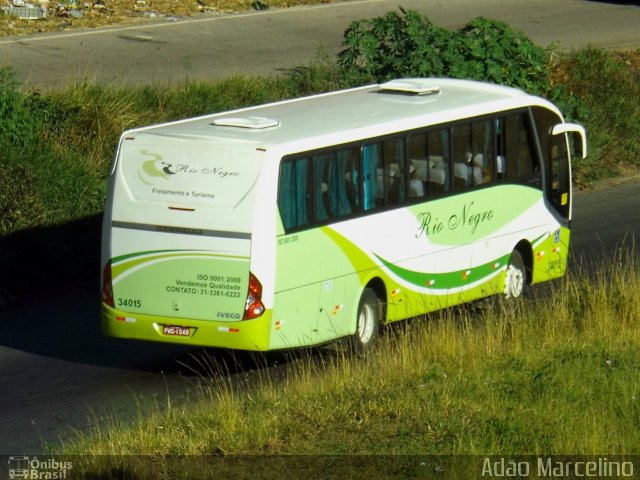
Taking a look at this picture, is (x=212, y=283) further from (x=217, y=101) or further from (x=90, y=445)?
(x=217, y=101)

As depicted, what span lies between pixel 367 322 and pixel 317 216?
151 centimetres

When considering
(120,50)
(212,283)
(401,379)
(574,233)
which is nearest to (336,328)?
(212,283)

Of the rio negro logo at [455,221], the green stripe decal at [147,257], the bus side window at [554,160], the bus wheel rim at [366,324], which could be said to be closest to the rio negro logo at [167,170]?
the green stripe decal at [147,257]

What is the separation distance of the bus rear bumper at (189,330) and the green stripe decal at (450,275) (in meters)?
1.94

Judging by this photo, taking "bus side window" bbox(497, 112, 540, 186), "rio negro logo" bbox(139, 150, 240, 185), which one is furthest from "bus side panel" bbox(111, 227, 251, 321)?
"bus side window" bbox(497, 112, 540, 186)

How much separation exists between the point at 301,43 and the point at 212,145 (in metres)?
16.5

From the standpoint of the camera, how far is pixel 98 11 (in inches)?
1201

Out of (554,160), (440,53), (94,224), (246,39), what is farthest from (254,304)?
(246,39)

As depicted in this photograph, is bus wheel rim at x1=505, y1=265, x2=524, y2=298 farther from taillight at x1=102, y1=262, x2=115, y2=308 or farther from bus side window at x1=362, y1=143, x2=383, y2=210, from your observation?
taillight at x1=102, y1=262, x2=115, y2=308

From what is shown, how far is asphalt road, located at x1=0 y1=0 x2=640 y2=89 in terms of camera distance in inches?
970

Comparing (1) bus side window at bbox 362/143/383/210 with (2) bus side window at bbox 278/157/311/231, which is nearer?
(2) bus side window at bbox 278/157/311/231

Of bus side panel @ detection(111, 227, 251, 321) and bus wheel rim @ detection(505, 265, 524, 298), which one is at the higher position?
bus side panel @ detection(111, 227, 251, 321)

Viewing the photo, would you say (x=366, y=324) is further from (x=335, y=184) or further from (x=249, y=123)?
(x=249, y=123)

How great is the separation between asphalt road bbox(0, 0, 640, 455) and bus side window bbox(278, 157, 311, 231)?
5.59ft
